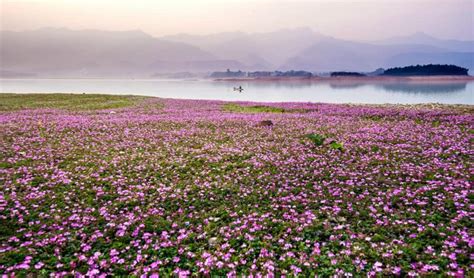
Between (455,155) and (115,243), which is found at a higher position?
(455,155)

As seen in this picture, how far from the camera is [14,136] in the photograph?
20734mm

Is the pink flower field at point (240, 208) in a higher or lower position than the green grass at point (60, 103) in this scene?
lower

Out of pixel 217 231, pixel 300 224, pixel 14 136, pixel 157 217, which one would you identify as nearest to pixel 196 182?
pixel 157 217

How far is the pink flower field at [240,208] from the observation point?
22.8 ft

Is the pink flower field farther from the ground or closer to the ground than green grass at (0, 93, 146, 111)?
closer to the ground

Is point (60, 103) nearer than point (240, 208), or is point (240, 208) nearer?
point (240, 208)

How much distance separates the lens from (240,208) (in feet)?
31.9

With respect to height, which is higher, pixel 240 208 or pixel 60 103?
pixel 60 103

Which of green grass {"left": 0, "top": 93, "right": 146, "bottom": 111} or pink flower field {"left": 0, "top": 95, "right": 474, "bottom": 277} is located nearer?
pink flower field {"left": 0, "top": 95, "right": 474, "bottom": 277}

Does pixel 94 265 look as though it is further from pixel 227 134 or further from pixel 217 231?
pixel 227 134

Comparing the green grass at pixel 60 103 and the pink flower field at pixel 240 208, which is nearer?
the pink flower field at pixel 240 208

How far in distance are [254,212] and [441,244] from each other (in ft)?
15.9

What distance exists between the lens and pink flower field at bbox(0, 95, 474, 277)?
22.8 feet

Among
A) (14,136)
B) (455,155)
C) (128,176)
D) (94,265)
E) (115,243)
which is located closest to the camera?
(94,265)
